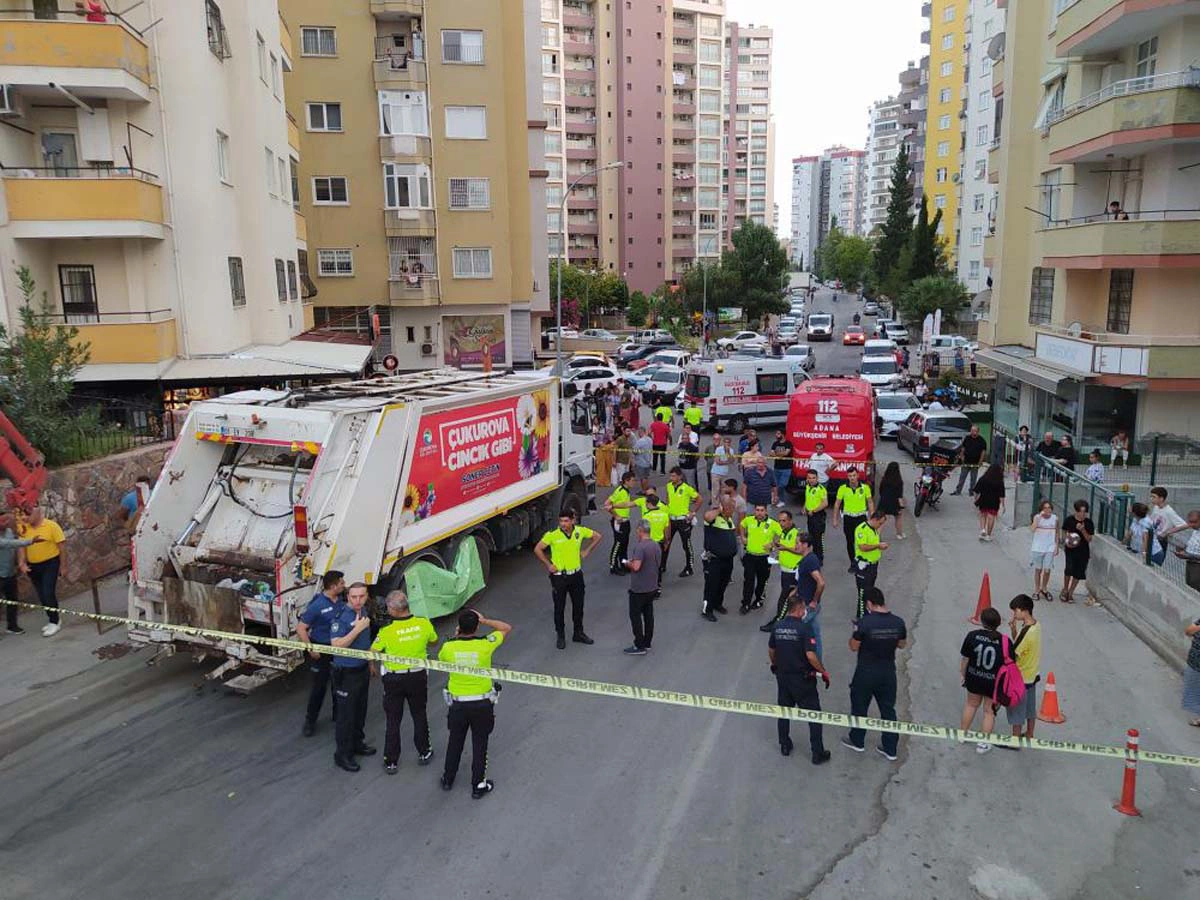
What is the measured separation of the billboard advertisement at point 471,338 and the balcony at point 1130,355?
811 inches

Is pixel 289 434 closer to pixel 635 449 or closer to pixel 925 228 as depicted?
pixel 635 449

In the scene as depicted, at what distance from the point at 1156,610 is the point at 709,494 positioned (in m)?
9.61

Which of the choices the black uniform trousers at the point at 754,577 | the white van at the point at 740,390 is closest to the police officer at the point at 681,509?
the black uniform trousers at the point at 754,577

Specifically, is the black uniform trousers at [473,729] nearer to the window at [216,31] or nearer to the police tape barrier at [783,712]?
the police tape barrier at [783,712]

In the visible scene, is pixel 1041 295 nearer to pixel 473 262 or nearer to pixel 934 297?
pixel 473 262

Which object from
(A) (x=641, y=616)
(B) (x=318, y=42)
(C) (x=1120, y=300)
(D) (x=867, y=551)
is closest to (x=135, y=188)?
(A) (x=641, y=616)

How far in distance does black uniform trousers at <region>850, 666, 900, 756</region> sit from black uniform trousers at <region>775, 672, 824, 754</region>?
36 centimetres

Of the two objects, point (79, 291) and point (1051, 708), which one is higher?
point (79, 291)

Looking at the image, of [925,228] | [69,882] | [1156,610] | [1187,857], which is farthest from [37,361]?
[925,228]

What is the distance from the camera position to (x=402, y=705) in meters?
7.60

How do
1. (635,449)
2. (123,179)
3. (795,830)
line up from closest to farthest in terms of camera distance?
(795,830), (123,179), (635,449)

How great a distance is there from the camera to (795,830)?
693 cm

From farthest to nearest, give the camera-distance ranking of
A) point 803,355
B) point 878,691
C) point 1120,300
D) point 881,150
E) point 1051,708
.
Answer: point 881,150, point 803,355, point 1120,300, point 1051,708, point 878,691

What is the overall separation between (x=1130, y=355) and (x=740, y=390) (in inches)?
398
